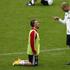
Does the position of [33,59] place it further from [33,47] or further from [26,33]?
[26,33]

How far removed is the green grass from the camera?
14375mm

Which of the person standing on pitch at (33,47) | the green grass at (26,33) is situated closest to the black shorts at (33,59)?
the person standing on pitch at (33,47)

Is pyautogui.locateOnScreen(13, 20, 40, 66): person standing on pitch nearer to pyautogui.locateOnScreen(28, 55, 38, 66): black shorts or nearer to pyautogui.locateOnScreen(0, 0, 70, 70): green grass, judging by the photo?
pyautogui.locateOnScreen(28, 55, 38, 66): black shorts

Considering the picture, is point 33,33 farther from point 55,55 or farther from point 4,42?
point 4,42

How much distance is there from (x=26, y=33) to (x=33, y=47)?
637cm

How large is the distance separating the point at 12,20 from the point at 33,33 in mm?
9761

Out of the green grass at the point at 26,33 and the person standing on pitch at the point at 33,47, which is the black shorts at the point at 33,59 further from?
the green grass at the point at 26,33

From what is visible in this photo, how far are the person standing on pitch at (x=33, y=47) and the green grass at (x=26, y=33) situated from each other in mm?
224

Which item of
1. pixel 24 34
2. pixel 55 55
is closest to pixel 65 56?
pixel 55 55

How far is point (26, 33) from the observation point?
19703 mm

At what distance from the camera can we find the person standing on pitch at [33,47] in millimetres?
13367

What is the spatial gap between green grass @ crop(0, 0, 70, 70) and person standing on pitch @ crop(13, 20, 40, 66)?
0.22 meters

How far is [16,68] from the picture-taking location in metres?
13.4

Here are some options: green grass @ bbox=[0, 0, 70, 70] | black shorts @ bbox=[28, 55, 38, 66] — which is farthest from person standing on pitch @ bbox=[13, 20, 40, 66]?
green grass @ bbox=[0, 0, 70, 70]
